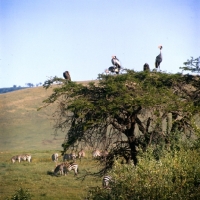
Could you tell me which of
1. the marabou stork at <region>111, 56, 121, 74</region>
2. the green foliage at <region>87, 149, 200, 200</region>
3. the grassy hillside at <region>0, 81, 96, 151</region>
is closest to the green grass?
the marabou stork at <region>111, 56, 121, 74</region>

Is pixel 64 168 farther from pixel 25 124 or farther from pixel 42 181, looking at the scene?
pixel 25 124

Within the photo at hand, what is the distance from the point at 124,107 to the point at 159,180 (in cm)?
613

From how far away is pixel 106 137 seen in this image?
18.6 metres

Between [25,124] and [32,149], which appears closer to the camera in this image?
[32,149]

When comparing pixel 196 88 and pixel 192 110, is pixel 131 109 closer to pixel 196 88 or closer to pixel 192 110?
pixel 192 110

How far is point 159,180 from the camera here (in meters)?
12.0

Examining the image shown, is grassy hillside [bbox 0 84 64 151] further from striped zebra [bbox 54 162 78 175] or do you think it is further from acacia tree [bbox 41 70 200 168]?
acacia tree [bbox 41 70 200 168]

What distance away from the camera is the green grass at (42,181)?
79.7 feet

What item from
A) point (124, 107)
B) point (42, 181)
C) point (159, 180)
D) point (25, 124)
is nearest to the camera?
point (159, 180)

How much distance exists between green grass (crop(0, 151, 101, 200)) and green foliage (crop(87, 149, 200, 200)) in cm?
731

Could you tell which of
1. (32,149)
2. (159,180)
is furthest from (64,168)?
(32,149)

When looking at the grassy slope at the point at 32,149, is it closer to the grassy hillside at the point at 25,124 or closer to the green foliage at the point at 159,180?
the grassy hillside at the point at 25,124

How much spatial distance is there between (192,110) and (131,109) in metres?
1.84

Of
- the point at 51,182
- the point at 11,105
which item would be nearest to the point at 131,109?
the point at 51,182
